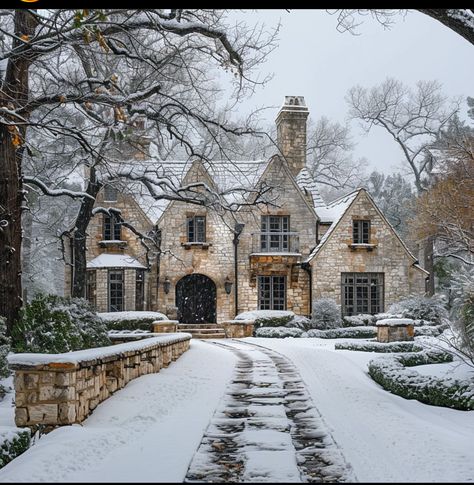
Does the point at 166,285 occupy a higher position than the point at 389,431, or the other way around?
the point at 166,285

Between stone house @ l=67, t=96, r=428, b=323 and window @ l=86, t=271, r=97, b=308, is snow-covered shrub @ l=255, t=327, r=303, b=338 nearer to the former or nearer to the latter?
stone house @ l=67, t=96, r=428, b=323

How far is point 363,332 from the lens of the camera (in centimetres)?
2333

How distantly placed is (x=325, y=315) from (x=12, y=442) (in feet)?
63.6

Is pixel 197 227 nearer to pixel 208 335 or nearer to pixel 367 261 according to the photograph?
pixel 208 335

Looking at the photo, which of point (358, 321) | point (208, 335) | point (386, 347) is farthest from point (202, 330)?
point (386, 347)

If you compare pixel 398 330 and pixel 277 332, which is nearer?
pixel 398 330

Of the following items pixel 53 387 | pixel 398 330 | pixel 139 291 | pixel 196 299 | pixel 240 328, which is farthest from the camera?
pixel 196 299

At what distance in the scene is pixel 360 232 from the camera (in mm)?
26422

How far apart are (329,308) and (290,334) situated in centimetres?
238

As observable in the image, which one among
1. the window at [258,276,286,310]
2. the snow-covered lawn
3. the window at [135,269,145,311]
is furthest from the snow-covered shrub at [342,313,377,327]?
the snow-covered lawn

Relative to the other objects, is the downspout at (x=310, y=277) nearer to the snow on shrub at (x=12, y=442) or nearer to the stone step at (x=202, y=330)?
the stone step at (x=202, y=330)

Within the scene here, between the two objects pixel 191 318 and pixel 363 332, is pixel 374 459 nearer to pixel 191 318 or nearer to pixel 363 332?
pixel 363 332

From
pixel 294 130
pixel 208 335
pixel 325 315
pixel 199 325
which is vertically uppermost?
pixel 294 130
